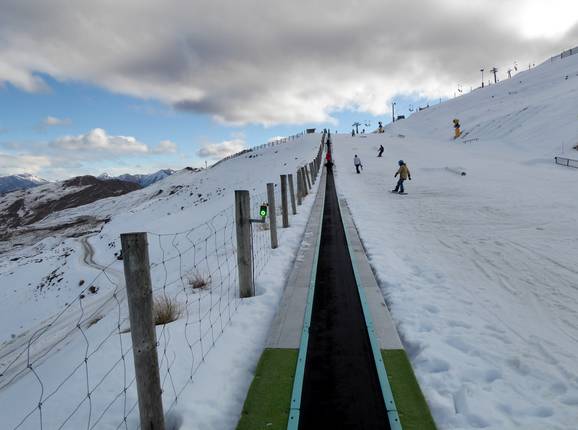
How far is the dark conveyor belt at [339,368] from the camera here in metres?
3.24

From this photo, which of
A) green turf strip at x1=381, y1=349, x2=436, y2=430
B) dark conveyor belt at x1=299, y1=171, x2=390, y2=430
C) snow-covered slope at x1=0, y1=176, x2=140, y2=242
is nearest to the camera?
green turf strip at x1=381, y1=349, x2=436, y2=430

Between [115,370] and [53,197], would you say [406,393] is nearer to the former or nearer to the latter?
[115,370]

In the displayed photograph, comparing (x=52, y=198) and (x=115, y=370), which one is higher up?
(x=52, y=198)

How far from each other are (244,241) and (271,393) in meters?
2.66

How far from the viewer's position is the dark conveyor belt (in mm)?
3238

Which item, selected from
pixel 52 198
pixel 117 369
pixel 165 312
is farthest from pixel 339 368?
pixel 52 198

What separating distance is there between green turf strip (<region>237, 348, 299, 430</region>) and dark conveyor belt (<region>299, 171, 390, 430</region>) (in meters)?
0.17

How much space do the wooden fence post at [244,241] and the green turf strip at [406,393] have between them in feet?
8.27

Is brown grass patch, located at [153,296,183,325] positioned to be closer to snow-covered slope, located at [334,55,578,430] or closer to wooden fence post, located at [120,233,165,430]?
wooden fence post, located at [120,233,165,430]

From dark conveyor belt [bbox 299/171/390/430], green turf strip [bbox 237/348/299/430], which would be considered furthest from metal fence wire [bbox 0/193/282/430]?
dark conveyor belt [bbox 299/171/390/430]

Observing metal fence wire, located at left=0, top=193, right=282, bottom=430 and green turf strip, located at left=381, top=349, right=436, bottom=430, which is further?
metal fence wire, located at left=0, top=193, right=282, bottom=430

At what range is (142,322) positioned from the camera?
274cm

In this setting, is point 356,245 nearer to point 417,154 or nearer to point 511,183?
point 511,183

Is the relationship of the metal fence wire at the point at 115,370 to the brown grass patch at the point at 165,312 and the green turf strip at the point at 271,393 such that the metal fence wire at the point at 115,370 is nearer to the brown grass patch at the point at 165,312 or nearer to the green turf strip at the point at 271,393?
the brown grass patch at the point at 165,312
